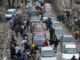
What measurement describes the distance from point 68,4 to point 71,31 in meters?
21.3

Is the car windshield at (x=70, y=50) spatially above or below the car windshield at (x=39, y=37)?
below

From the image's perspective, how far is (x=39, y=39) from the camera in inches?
1430

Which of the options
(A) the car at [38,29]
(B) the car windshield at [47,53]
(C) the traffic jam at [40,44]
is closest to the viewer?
(C) the traffic jam at [40,44]

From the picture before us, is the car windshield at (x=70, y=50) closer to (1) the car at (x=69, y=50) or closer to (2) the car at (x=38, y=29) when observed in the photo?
(1) the car at (x=69, y=50)

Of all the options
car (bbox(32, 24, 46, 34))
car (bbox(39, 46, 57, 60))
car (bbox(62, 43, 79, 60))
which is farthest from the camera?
car (bbox(32, 24, 46, 34))

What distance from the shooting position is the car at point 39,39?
3528 centimetres

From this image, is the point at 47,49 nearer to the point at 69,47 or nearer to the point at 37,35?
the point at 69,47

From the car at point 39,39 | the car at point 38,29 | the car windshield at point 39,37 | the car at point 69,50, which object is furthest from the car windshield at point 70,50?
the car at point 38,29

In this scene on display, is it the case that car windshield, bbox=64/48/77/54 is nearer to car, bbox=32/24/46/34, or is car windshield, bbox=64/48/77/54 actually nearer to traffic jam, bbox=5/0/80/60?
traffic jam, bbox=5/0/80/60

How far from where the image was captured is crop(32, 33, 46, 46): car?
116 feet

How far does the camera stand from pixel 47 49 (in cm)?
3117

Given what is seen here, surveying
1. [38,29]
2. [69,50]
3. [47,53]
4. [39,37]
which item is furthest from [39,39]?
[47,53]

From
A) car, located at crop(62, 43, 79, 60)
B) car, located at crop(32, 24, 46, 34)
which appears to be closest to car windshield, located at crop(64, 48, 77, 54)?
car, located at crop(62, 43, 79, 60)

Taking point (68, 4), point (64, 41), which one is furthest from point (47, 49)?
point (68, 4)
